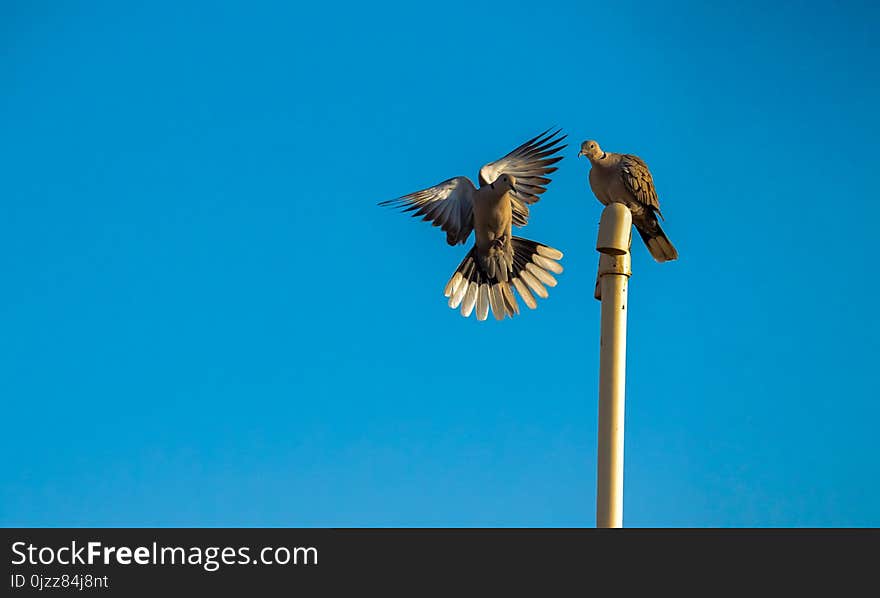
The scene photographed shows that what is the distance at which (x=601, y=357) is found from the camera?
21.5ft

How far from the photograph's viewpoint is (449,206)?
13.5m

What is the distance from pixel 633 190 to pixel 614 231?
3053mm

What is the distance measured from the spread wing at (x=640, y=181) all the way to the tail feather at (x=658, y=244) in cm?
14

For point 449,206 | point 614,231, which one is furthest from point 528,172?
point 614,231

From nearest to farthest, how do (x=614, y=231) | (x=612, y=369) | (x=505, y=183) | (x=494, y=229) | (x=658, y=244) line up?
(x=612, y=369) → (x=614, y=231) → (x=658, y=244) → (x=505, y=183) → (x=494, y=229)

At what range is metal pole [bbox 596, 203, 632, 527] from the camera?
635 cm

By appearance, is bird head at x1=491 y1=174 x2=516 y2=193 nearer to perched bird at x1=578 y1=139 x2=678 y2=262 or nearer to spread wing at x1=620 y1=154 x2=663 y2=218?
perched bird at x1=578 y1=139 x2=678 y2=262

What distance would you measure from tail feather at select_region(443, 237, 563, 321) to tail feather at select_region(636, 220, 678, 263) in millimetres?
2616

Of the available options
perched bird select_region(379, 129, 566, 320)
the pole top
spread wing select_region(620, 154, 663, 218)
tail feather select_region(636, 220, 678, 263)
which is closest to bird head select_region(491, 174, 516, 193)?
perched bird select_region(379, 129, 566, 320)

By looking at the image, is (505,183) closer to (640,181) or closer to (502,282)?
(502,282)

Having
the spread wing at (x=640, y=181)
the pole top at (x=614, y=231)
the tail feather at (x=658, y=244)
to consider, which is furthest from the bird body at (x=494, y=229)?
the pole top at (x=614, y=231)
